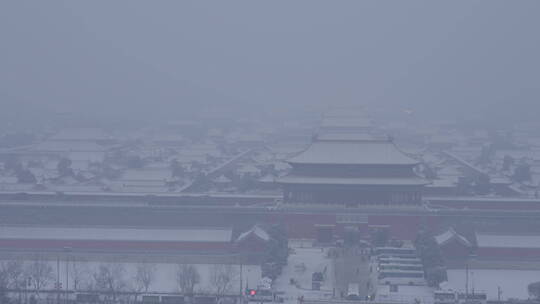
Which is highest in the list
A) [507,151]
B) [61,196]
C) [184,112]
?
[184,112]

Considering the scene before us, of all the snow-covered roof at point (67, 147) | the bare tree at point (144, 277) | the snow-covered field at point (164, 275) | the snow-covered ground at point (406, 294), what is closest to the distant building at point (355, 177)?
the snow-covered field at point (164, 275)

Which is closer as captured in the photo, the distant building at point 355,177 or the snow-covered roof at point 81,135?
the distant building at point 355,177

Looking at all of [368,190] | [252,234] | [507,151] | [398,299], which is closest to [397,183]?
[368,190]

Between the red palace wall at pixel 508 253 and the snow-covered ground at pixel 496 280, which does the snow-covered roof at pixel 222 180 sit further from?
the snow-covered ground at pixel 496 280

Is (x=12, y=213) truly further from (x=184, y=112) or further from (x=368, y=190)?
(x=184, y=112)

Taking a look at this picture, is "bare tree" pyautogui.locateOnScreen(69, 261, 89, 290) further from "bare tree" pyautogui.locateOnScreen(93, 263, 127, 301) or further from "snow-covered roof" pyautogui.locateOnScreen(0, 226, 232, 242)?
"snow-covered roof" pyautogui.locateOnScreen(0, 226, 232, 242)

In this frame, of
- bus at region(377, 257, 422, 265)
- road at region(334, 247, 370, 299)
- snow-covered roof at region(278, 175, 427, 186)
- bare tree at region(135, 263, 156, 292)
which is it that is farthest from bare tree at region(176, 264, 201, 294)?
snow-covered roof at region(278, 175, 427, 186)
